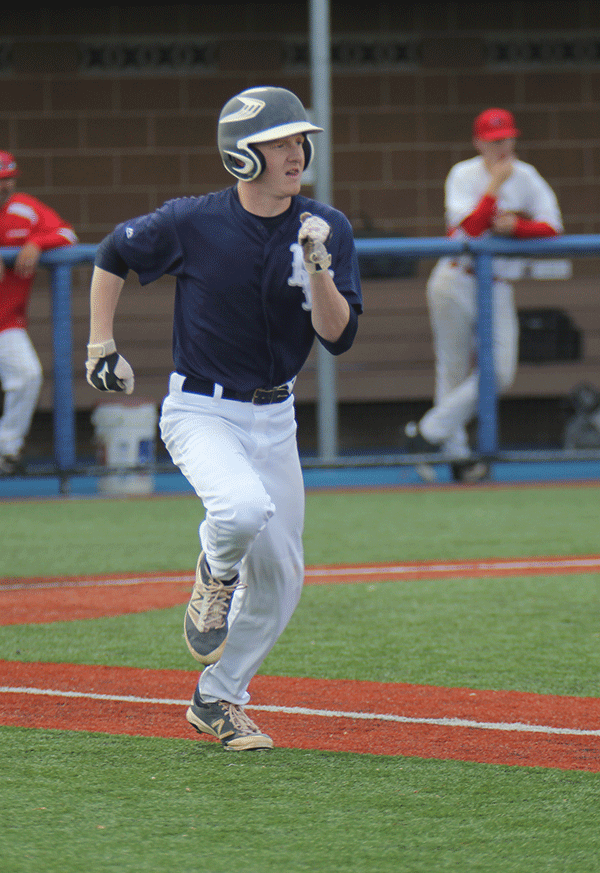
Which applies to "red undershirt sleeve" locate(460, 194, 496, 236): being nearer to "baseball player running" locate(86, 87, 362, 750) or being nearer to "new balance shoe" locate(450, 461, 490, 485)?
"new balance shoe" locate(450, 461, 490, 485)

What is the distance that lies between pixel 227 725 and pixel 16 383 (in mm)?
5961

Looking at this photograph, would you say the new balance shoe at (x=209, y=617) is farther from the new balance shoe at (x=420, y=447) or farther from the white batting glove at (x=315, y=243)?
the new balance shoe at (x=420, y=447)

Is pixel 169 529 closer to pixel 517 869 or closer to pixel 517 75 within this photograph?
pixel 517 869

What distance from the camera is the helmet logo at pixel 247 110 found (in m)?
3.59

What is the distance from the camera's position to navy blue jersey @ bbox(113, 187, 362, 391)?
3629 mm

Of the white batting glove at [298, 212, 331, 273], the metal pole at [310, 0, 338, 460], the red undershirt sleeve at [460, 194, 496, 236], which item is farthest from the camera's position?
the metal pole at [310, 0, 338, 460]

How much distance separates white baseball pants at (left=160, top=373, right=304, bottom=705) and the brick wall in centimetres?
965

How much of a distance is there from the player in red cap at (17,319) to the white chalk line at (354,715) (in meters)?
5.11

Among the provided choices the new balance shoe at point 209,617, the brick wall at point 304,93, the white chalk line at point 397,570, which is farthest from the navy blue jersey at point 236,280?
the brick wall at point 304,93

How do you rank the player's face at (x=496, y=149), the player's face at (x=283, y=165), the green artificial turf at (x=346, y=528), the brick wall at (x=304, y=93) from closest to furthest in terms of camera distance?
1. the player's face at (x=283, y=165)
2. the green artificial turf at (x=346, y=528)
3. the player's face at (x=496, y=149)
4. the brick wall at (x=304, y=93)

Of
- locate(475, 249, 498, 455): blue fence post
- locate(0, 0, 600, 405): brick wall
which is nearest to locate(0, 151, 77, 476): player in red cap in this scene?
locate(475, 249, 498, 455): blue fence post

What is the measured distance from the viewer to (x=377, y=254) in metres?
9.35

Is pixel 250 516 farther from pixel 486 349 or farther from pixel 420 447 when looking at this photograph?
pixel 420 447

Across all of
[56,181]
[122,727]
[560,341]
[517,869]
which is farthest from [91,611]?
[56,181]
